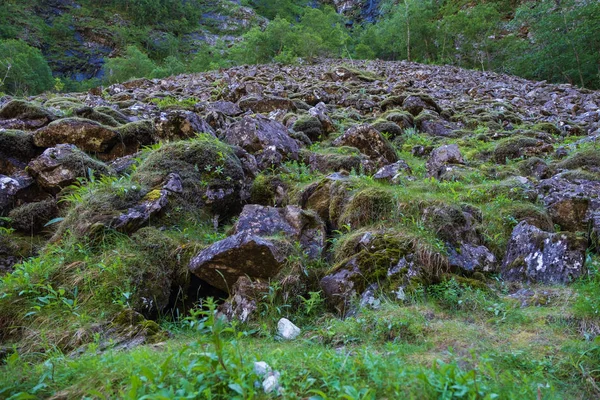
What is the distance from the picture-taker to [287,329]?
2900mm

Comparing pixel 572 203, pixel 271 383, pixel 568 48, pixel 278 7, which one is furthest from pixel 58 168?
pixel 278 7

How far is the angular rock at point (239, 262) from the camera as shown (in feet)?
10.9

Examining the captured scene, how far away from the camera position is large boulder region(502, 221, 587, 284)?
324cm

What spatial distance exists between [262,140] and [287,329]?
3741mm

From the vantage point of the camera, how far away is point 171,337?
2895 millimetres

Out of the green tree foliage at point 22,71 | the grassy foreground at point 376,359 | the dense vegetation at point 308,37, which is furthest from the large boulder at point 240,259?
the green tree foliage at point 22,71

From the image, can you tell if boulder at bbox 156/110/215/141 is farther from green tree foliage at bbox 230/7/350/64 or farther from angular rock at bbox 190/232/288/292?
green tree foliage at bbox 230/7/350/64

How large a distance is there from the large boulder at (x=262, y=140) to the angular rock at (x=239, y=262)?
2476 mm

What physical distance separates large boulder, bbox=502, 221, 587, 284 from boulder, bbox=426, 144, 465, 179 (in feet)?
7.67

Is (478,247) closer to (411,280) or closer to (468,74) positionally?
(411,280)

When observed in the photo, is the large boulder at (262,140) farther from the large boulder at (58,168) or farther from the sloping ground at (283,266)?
the large boulder at (58,168)

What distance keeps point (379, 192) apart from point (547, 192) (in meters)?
2.00

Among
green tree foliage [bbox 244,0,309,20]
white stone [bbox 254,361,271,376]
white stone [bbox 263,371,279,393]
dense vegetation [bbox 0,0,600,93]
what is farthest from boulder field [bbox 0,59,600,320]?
green tree foliage [bbox 244,0,309,20]

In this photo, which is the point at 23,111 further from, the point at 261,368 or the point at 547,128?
the point at 547,128
